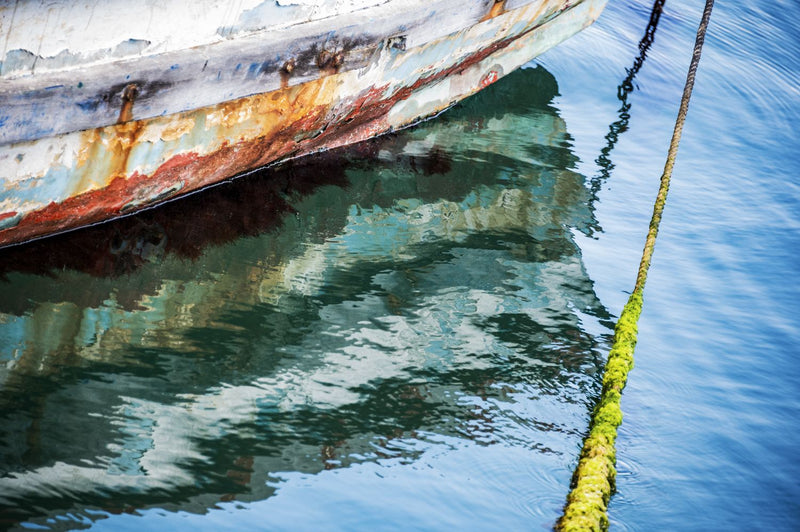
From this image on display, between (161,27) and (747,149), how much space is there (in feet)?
15.9

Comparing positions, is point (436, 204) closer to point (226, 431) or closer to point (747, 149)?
point (226, 431)

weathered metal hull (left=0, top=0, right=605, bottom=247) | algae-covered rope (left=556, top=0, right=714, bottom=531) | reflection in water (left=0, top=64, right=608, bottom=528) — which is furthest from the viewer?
weathered metal hull (left=0, top=0, right=605, bottom=247)

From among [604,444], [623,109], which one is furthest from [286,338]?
[623,109]

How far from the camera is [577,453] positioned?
3074mm

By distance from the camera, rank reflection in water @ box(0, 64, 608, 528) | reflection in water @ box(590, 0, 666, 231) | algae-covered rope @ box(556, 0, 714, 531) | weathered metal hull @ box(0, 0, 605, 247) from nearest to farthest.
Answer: algae-covered rope @ box(556, 0, 714, 531) < reflection in water @ box(0, 64, 608, 528) < weathered metal hull @ box(0, 0, 605, 247) < reflection in water @ box(590, 0, 666, 231)

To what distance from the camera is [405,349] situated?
3459mm

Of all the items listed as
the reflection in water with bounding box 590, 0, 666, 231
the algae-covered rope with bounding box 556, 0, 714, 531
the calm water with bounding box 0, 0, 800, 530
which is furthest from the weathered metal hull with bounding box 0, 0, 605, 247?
the algae-covered rope with bounding box 556, 0, 714, 531

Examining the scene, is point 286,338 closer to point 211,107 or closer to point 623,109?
point 211,107

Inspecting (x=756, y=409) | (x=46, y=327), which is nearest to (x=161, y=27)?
(x=46, y=327)

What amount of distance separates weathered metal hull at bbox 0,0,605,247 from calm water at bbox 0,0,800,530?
0.61ft

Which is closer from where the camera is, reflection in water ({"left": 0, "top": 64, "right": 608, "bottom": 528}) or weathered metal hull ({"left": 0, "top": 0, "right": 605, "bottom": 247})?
reflection in water ({"left": 0, "top": 64, "right": 608, "bottom": 528})

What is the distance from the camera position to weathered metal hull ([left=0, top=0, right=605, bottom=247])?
130 inches

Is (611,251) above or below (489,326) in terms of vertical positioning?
above

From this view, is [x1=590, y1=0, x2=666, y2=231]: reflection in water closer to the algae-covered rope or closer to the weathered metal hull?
the weathered metal hull
